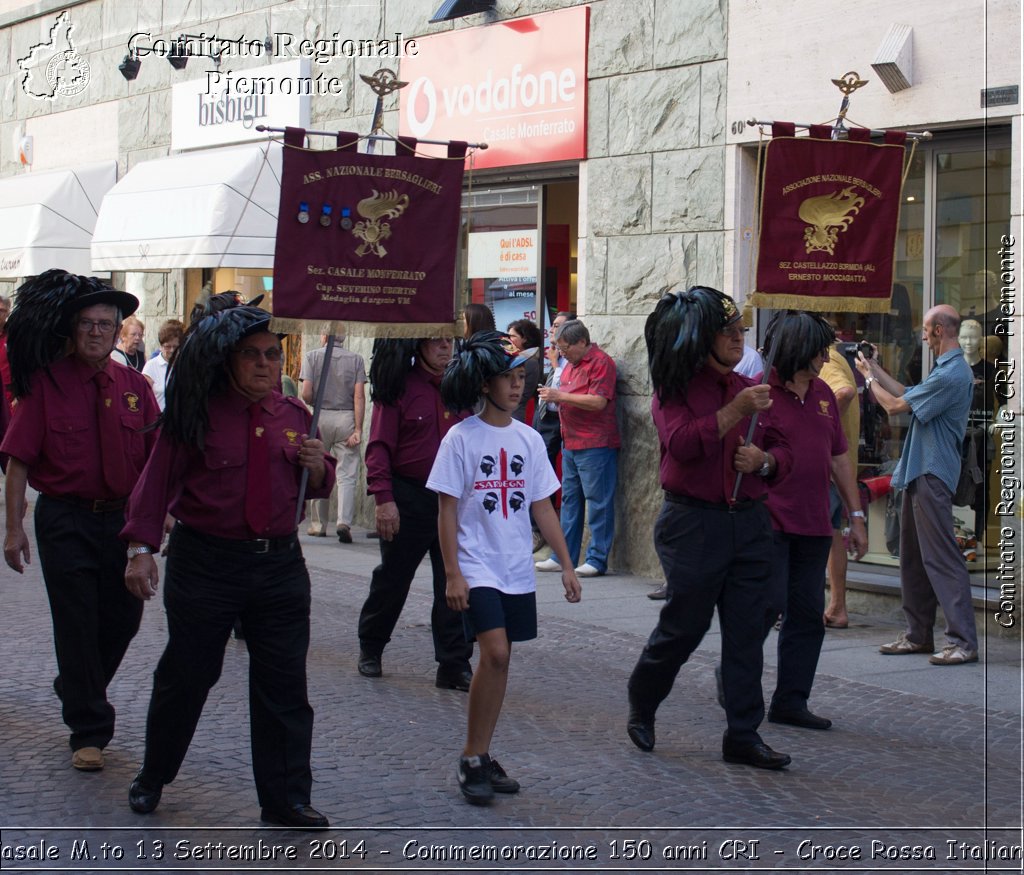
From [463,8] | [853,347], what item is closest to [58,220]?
[463,8]

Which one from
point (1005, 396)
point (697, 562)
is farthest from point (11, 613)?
point (1005, 396)

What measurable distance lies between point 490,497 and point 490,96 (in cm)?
817

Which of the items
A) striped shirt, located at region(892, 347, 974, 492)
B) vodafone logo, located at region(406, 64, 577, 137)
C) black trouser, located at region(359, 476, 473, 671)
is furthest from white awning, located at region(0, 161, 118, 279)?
striped shirt, located at region(892, 347, 974, 492)

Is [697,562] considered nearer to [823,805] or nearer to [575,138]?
[823,805]

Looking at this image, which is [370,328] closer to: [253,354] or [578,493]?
[253,354]

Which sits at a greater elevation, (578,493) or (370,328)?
(370,328)

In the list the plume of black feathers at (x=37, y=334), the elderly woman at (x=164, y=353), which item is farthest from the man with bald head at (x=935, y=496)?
the elderly woman at (x=164, y=353)

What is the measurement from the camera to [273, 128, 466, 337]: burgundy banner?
20.7 ft

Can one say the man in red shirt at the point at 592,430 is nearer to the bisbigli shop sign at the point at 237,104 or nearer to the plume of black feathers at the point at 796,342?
the plume of black feathers at the point at 796,342

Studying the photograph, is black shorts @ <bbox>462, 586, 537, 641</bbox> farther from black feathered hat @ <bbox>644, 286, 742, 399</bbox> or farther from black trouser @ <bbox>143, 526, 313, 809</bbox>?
black feathered hat @ <bbox>644, 286, 742, 399</bbox>

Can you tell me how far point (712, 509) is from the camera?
20.9ft

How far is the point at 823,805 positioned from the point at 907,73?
5872 millimetres

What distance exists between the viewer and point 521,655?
29.1 ft

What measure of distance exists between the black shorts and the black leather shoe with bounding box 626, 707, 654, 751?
98cm
